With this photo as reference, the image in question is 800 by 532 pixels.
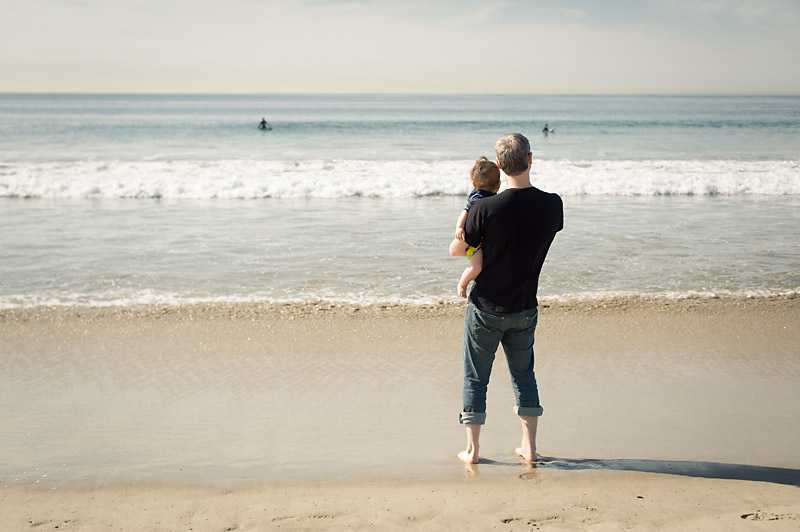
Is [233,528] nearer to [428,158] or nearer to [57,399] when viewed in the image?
[57,399]

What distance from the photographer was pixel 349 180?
52.6ft

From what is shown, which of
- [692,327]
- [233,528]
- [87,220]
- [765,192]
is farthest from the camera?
[765,192]

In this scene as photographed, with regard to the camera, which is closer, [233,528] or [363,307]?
[233,528]

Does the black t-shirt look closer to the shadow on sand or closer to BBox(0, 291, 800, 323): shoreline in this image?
the shadow on sand

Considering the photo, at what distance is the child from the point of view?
9.81 feet

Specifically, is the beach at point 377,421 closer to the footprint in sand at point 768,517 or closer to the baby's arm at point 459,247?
the footprint in sand at point 768,517

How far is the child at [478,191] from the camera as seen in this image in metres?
2.99

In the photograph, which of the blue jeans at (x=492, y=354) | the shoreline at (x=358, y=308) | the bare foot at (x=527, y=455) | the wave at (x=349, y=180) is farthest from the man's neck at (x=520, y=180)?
the wave at (x=349, y=180)

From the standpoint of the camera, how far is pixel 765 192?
14.5 metres

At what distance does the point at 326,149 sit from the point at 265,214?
58.9 ft

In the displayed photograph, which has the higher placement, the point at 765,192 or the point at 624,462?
the point at 765,192

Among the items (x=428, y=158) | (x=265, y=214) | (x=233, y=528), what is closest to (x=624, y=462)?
(x=233, y=528)

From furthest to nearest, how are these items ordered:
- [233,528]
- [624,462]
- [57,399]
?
[57,399]
[624,462]
[233,528]

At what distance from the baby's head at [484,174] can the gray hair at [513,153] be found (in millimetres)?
62
